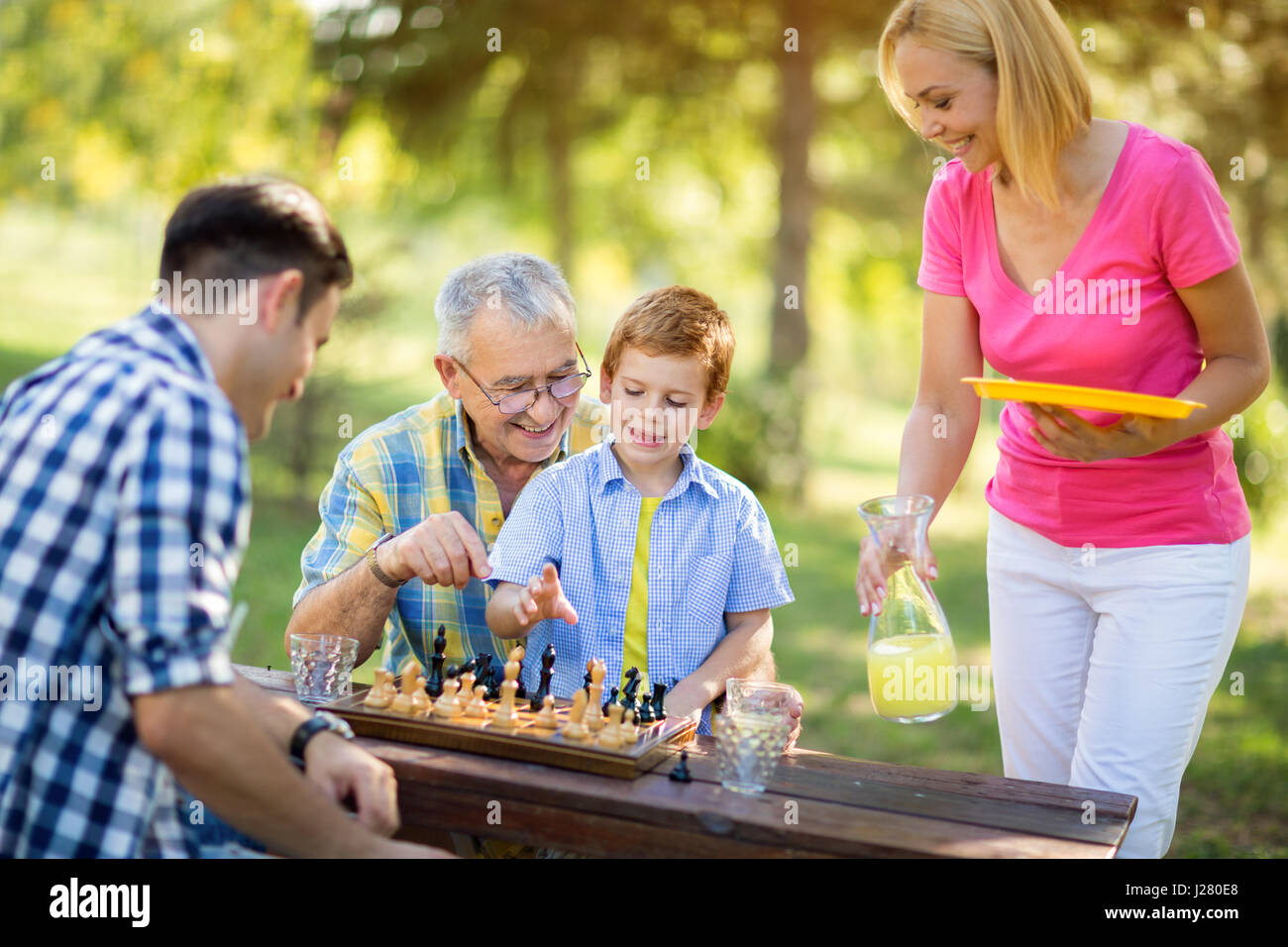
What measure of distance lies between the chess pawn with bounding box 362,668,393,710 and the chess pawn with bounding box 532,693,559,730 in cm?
34

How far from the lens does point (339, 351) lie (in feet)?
32.8

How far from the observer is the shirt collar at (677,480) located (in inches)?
125

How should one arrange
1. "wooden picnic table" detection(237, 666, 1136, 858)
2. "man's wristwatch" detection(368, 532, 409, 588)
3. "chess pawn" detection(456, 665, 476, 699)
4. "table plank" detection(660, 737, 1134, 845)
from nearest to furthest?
"wooden picnic table" detection(237, 666, 1136, 858) < "table plank" detection(660, 737, 1134, 845) < "chess pawn" detection(456, 665, 476, 699) < "man's wristwatch" detection(368, 532, 409, 588)

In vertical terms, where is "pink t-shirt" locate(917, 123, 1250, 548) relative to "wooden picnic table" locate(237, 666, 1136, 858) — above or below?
above

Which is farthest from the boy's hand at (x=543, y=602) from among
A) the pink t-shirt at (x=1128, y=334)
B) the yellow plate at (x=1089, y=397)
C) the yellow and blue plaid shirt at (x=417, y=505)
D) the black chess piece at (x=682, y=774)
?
the pink t-shirt at (x=1128, y=334)

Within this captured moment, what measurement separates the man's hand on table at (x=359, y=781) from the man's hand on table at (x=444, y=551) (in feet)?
2.10

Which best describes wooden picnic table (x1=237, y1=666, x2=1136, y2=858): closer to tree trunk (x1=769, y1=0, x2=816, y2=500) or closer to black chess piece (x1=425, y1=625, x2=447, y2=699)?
black chess piece (x1=425, y1=625, x2=447, y2=699)

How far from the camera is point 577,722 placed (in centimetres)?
248

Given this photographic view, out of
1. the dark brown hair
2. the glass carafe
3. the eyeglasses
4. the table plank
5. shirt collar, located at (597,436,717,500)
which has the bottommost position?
the table plank

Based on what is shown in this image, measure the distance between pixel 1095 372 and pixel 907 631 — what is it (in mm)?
889

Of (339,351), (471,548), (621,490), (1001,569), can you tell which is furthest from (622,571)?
(339,351)

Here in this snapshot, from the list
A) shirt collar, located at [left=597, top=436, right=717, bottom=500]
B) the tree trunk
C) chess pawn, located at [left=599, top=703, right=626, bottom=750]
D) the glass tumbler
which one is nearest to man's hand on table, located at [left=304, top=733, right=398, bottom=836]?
chess pawn, located at [left=599, top=703, right=626, bottom=750]

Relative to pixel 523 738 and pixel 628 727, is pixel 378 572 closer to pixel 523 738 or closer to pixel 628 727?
pixel 523 738

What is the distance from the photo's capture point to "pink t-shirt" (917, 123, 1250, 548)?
9.14ft
